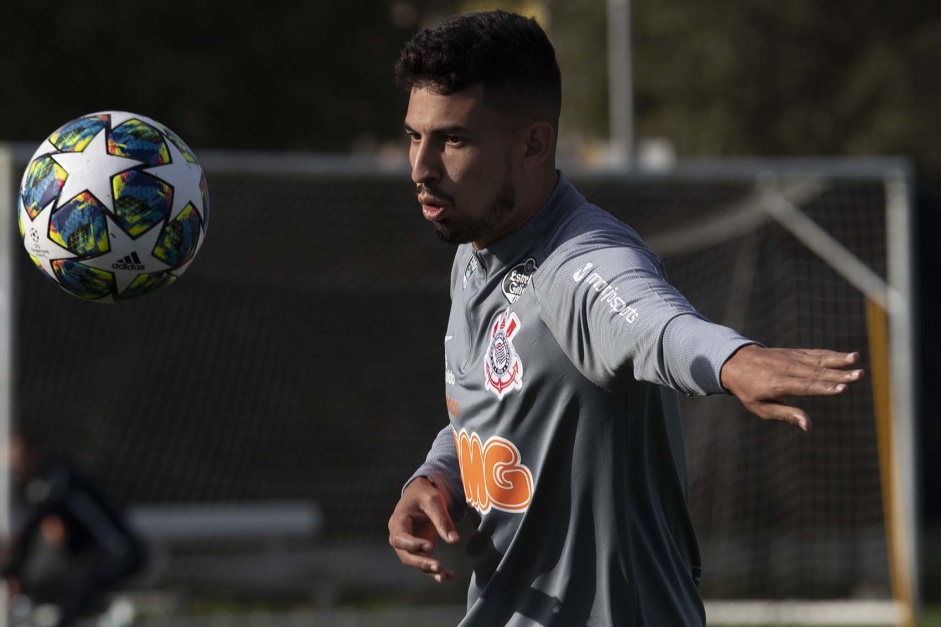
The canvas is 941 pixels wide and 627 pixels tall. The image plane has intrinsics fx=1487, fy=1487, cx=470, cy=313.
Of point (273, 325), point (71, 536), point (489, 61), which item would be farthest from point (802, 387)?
point (273, 325)

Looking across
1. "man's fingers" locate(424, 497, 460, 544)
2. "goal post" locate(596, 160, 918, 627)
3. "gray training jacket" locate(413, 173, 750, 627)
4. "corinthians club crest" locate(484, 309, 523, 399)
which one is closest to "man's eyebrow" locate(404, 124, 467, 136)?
"gray training jacket" locate(413, 173, 750, 627)

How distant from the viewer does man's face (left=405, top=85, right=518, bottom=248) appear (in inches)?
125

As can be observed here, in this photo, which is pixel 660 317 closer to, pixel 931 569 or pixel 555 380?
pixel 555 380

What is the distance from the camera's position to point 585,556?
125 inches

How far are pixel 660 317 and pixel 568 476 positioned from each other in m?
0.61

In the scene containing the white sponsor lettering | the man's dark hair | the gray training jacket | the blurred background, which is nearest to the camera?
the white sponsor lettering

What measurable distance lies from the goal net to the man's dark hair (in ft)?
25.9

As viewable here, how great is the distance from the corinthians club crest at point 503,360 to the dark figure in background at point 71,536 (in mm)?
7474

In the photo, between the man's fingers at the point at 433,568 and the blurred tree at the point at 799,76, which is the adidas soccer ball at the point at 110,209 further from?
the blurred tree at the point at 799,76

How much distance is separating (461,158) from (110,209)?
4.08 ft

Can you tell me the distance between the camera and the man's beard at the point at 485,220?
3.23 m

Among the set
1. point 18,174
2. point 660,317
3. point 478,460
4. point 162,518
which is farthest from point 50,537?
point 660,317

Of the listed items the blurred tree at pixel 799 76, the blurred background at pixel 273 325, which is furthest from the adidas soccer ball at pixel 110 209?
the blurred tree at pixel 799 76

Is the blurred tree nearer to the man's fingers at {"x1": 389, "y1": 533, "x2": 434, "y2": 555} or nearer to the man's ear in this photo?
the man's ear
